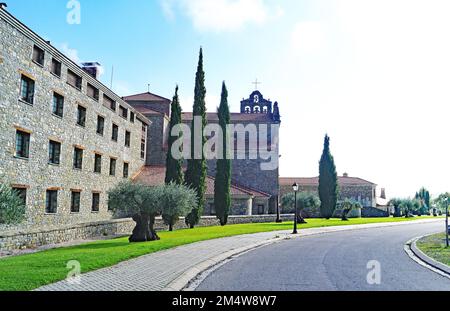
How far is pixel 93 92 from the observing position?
96.2 ft

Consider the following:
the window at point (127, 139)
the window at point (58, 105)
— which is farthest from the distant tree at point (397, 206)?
the window at point (58, 105)

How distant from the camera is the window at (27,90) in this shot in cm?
2093

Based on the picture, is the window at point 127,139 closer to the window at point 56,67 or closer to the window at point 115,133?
the window at point 115,133

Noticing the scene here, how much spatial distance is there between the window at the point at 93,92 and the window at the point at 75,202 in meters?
7.35

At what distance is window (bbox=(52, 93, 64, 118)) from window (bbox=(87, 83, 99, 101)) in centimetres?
382

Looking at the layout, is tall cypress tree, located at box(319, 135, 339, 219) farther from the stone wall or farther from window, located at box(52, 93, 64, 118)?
window, located at box(52, 93, 64, 118)

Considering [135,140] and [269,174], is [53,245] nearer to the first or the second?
[135,140]

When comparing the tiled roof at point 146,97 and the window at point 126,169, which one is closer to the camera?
the window at point 126,169

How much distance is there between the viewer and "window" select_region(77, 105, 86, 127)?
27.1 metres

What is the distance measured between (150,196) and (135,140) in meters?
18.5

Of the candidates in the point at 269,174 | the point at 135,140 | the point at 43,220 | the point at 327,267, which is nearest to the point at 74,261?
the point at 327,267

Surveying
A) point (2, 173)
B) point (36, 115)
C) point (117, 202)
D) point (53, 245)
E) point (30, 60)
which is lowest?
point (53, 245)
